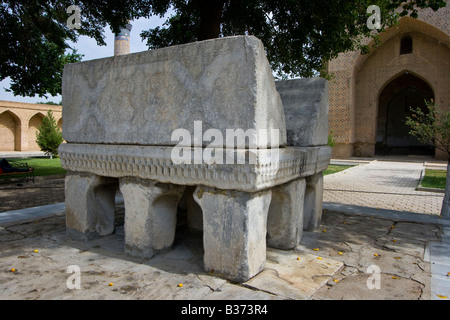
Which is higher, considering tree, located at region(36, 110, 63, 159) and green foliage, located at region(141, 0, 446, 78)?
green foliage, located at region(141, 0, 446, 78)

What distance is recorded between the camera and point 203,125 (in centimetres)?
266

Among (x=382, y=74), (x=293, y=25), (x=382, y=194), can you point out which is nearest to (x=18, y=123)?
(x=293, y=25)

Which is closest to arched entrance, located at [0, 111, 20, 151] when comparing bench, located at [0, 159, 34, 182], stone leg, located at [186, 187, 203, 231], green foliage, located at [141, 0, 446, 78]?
bench, located at [0, 159, 34, 182]

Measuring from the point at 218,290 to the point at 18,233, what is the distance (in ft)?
8.88

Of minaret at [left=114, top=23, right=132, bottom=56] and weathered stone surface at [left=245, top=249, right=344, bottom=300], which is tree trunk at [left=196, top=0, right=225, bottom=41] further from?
minaret at [left=114, top=23, right=132, bottom=56]

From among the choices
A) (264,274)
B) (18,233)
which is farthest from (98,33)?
(264,274)

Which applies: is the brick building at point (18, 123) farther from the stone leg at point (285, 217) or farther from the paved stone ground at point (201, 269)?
the stone leg at point (285, 217)

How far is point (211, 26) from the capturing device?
592 cm

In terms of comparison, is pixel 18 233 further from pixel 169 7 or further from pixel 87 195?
pixel 169 7

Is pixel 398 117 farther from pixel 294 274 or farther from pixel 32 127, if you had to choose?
pixel 32 127

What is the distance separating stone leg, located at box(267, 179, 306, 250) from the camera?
128 inches

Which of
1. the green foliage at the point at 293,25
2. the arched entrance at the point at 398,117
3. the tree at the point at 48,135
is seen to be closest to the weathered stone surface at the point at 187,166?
the green foliage at the point at 293,25

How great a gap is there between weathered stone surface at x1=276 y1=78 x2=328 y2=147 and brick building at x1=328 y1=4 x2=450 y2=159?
14457 millimetres

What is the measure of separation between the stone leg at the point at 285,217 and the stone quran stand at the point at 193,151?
0.4 inches
